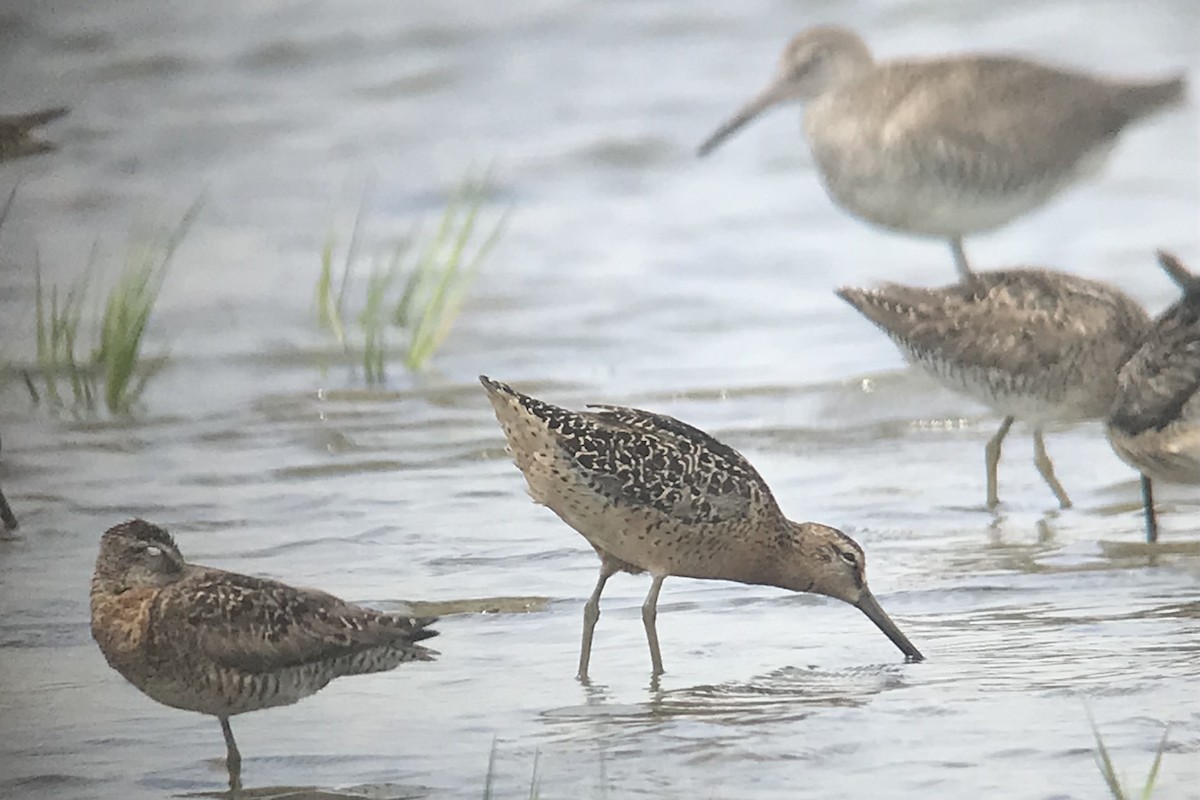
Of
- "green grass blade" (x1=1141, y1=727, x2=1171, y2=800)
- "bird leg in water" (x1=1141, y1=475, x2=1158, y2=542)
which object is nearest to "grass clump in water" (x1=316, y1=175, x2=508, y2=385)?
"bird leg in water" (x1=1141, y1=475, x2=1158, y2=542)

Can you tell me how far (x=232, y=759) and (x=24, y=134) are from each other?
1101mm

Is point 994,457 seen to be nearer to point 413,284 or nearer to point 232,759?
point 413,284

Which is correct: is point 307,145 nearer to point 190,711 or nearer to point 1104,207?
point 190,711

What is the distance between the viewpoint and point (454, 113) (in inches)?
135

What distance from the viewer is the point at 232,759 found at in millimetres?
3100

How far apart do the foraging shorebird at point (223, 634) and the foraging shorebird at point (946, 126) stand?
1033mm

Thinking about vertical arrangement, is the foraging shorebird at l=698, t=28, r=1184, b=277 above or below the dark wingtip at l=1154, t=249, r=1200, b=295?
above

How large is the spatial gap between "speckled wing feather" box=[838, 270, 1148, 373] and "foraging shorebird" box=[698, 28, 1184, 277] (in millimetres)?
62

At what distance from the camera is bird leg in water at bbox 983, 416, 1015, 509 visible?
3.42 m

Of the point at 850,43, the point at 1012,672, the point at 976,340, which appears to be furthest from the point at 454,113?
the point at 1012,672

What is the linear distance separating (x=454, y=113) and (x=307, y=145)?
251 mm

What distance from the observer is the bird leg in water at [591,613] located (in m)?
3.20

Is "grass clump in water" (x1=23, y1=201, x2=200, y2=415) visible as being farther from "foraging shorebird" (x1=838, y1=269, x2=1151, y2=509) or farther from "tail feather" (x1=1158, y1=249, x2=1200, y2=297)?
"tail feather" (x1=1158, y1=249, x2=1200, y2=297)

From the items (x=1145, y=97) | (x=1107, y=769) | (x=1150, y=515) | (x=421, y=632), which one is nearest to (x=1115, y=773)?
(x=1107, y=769)
